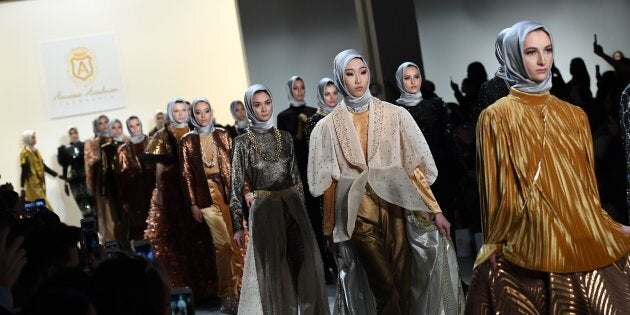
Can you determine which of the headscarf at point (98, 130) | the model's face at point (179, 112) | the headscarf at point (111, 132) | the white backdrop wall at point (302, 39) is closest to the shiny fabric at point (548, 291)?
the model's face at point (179, 112)

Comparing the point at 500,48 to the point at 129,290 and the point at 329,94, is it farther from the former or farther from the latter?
the point at 329,94

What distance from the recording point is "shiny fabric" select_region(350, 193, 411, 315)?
4.87 metres

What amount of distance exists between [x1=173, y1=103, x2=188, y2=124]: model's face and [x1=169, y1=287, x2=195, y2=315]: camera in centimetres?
562

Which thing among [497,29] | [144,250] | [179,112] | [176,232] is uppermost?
[497,29]

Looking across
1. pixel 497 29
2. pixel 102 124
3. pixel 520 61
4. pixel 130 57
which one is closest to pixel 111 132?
pixel 102 124

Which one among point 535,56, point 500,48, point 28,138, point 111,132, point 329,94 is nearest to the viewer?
point 535,56

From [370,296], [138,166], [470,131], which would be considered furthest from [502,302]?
[138,166]

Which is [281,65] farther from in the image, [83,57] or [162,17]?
[83,57]

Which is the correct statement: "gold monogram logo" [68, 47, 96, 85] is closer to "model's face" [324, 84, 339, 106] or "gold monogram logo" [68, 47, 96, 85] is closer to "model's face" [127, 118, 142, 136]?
"model's face" [127, 118, 142, 136]

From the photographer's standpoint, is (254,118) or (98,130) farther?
(98,130)

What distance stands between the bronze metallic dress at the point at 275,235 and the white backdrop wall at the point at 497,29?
6.37 metres

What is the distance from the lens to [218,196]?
7324mm

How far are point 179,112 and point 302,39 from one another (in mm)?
5967

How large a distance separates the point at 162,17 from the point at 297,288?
29.8ft
